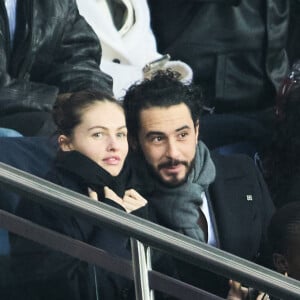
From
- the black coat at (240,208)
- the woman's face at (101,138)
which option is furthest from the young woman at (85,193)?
the black coat at (240,208)

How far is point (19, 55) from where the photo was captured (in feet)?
19.5

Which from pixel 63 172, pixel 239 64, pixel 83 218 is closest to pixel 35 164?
pixel 63 172

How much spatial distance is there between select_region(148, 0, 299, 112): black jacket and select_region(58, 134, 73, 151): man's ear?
52.9 inches

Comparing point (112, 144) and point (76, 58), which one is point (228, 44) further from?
point (112, 144)

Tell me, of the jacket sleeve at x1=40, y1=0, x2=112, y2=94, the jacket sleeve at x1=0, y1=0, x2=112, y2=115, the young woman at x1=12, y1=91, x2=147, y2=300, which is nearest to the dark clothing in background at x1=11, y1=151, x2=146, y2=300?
→ the young woman at x1=12, y1=91, x2=147, y2=300

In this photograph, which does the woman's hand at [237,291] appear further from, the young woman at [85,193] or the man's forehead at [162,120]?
the man's forehead at [162,120]

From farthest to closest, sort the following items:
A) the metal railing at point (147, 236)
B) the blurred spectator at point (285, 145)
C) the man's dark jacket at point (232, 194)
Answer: the blurred spectator at point (285, 145)
the man's dark jacket at point (232, 194)
the metal railing at point (147, 236)

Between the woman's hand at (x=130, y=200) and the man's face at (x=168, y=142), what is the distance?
21cm

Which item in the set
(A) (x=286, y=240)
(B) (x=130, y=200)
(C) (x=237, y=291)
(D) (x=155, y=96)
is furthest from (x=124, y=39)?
(C) (x=237, y=291)

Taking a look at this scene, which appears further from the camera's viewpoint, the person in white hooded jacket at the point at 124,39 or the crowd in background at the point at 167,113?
the person in white hooded jacket at the point at 124,39

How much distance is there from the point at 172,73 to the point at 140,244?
152 centimetres

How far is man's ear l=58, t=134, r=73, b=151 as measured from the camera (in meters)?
5.42

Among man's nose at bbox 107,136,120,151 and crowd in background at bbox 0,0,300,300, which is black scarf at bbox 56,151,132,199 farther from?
man's nose at bbox 107,136,120,151

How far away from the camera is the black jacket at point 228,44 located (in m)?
6.70
